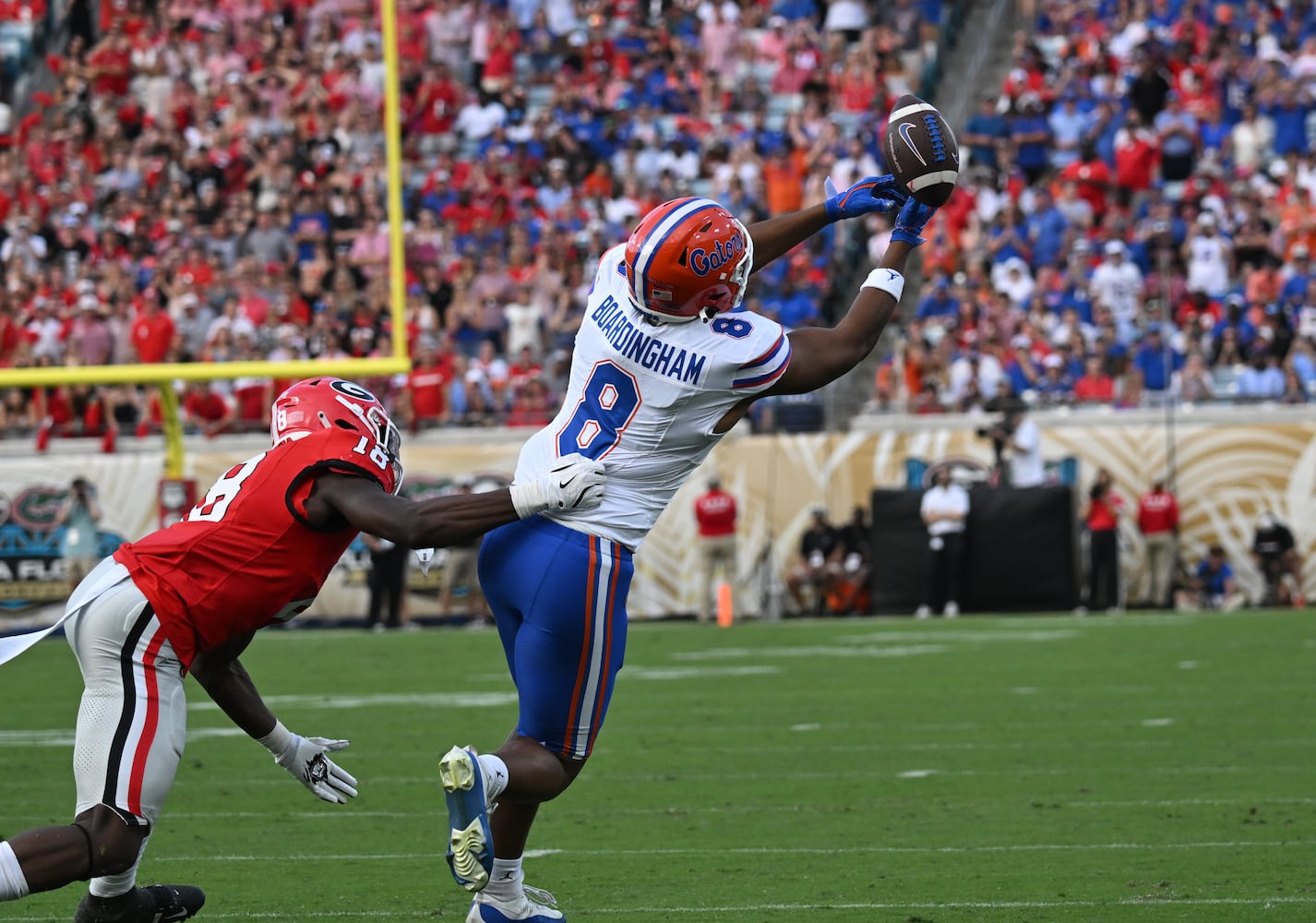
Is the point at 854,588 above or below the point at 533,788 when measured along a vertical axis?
below

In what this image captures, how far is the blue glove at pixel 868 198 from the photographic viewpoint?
17.0 ft

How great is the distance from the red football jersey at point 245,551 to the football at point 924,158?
165 centimetres

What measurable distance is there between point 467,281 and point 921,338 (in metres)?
4.81

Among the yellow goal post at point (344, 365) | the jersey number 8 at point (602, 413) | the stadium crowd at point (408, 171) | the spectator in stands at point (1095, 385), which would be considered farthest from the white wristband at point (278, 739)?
the spectator in stands at point (1095, 385)

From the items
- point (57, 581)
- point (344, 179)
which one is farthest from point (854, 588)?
point (57, 581)

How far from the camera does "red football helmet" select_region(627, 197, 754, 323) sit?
4.60m

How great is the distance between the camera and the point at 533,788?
464 centimetres

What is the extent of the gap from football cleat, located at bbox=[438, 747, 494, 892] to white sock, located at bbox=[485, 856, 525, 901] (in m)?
0.51

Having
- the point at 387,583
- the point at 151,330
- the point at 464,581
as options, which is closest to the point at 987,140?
the point at 464,581

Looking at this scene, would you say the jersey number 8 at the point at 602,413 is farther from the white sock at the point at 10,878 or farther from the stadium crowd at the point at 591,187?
the stadium crowd at the point at 591,187

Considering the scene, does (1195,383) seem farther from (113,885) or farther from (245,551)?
(113,885)

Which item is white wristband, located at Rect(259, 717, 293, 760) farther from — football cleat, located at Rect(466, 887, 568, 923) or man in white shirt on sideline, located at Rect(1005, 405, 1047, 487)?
man in white shirt on sideline, located at Rect(1005, 405, 1047, 487)

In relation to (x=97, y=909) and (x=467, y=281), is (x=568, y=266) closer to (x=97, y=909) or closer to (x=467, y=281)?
(x=467, y=281)

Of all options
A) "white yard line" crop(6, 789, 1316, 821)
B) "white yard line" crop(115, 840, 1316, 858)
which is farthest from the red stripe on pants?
"white yard line" crop(6, 789, 1316, 821)
